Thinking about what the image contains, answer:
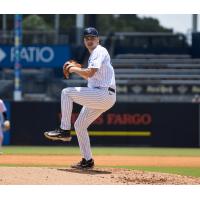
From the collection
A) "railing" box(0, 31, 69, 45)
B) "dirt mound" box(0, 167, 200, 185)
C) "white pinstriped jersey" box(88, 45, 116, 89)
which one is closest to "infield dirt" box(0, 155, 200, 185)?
"dirt mound" box(0, 167, 200, 185)

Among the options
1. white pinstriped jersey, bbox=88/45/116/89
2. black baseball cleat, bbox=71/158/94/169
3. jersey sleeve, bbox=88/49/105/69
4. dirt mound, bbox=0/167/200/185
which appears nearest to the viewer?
dirt mound, bbox=0/167/200/185

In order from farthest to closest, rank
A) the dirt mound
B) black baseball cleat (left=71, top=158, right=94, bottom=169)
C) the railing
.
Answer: the railing
black baseball cleat (left=71, top=158, right=94, bottom=169)
the dirt mound

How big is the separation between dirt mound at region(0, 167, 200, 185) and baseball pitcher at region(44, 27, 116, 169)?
0.51m

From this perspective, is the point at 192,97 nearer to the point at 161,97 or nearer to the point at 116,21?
the point at 161,97

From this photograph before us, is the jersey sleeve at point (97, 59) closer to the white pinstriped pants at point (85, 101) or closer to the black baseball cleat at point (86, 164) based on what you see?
the white pinstriped pants at point (85, 101)

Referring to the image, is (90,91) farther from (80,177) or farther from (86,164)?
(80,177)

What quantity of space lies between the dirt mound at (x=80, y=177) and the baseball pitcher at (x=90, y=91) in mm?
513

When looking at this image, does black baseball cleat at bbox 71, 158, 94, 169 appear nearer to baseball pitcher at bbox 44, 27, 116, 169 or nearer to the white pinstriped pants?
baseball pitcher at bbox 44, 27, 116, 169

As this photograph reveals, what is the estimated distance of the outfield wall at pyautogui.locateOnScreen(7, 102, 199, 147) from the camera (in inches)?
842

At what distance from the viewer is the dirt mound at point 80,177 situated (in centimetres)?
914

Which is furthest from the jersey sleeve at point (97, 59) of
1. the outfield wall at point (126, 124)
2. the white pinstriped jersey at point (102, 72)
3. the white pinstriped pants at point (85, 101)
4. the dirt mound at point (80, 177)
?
the outfield wall at point (126, 124)

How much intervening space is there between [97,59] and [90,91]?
46 centimetres

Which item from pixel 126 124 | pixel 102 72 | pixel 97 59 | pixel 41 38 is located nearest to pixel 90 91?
pixel 102 72
